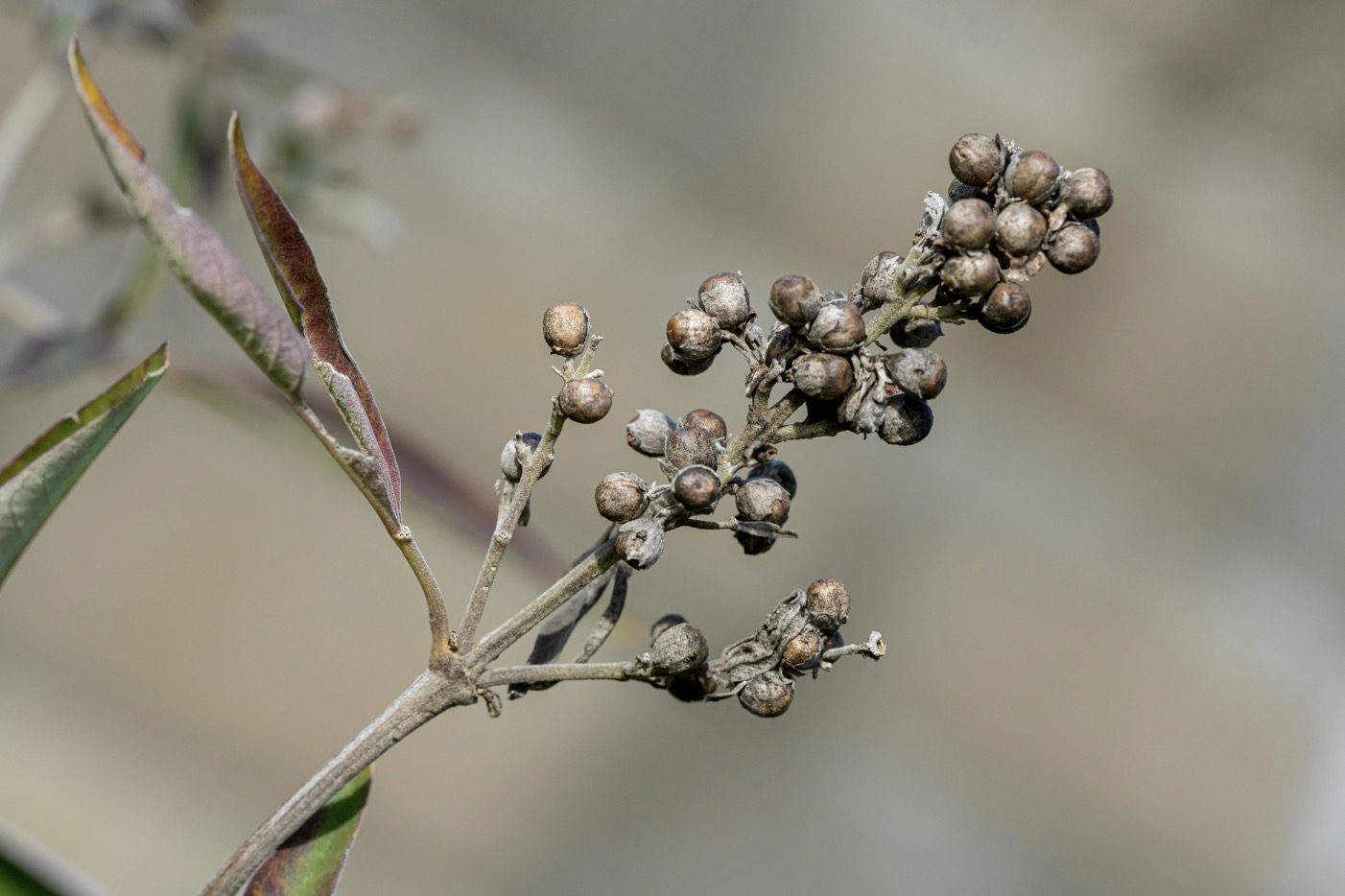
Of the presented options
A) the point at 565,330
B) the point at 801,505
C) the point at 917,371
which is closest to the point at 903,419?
the point at 917,371

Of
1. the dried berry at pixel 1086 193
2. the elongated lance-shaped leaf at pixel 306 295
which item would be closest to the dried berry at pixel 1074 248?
the dried berry at pixel 1086 193

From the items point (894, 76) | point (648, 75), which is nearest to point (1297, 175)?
point (894, 76)

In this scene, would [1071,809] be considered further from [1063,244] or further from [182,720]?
[1063,244]

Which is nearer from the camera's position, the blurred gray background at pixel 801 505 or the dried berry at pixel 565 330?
the dried berry at pixel 565 330

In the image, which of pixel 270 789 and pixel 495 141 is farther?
pixel 495 141

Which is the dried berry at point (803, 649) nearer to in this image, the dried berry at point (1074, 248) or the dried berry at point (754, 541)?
the dried berry at point (754, 541)

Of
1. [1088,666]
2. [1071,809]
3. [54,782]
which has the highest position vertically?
[1088,666]
